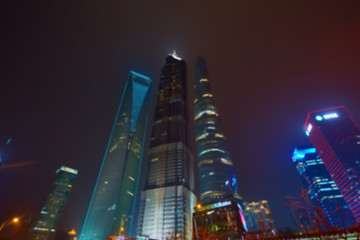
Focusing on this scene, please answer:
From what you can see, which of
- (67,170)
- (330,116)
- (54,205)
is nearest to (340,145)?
(330,116)

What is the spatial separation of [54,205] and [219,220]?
14296cm

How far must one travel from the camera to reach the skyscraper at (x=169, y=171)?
114 metres

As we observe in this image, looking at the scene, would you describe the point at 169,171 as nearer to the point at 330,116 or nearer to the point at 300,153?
the point at 330,116

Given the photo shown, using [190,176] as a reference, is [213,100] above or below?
above

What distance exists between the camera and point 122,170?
144500mm

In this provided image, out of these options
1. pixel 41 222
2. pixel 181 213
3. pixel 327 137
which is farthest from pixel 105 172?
pixel 327 137

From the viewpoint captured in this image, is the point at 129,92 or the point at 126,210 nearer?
the point at 126,210

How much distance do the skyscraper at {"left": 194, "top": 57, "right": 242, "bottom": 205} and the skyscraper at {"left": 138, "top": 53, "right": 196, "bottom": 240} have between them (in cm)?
1142

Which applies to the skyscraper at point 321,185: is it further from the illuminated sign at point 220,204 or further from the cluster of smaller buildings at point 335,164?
the illuminated sign at point 220,204

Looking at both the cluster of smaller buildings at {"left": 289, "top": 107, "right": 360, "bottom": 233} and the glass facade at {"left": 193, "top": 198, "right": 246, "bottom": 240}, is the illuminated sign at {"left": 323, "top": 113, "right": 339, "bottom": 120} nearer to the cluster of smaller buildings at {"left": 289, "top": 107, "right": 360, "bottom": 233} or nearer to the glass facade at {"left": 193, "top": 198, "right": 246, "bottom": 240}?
the cluster of smaller buildings at {"left": 289, "top": 107, "right": 360, "bottom": 233}

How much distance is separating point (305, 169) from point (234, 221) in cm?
14090

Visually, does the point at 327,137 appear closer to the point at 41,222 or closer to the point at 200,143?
the point at 200,143

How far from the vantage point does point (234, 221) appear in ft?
258

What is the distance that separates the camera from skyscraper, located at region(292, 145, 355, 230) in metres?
145
